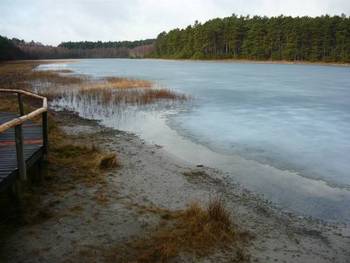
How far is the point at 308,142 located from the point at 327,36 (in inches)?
3405

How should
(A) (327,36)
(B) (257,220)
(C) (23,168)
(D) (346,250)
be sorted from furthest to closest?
(A) (327,36)
(B) (257,220)
(C) (23,168)
(D) (346,250)

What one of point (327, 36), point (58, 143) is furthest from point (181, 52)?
point (58, 143)

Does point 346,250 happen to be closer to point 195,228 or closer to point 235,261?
point 235,261

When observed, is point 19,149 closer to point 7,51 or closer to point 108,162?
point 108,162

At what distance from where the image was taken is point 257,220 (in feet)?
24.3

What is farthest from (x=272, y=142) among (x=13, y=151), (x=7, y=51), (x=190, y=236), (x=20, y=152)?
(x=7, y=51)

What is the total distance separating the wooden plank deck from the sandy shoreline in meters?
0.89

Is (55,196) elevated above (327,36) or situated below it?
below

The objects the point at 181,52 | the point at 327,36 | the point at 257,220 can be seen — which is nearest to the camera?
the point at 257,220

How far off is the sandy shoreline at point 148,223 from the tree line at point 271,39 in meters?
83.0

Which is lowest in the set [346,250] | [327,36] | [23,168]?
[346,250]

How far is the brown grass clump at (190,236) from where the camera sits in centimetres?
582

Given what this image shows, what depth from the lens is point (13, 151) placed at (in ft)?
26.8

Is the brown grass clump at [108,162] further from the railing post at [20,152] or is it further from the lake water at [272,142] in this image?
the railing post at [20,152]
